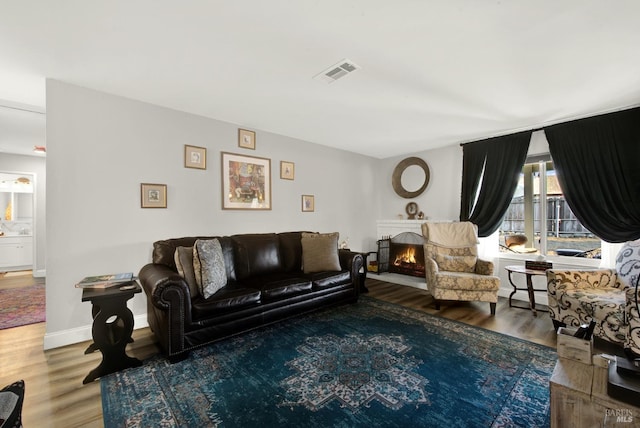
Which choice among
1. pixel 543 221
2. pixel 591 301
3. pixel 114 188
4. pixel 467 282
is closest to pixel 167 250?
pixel 114 188

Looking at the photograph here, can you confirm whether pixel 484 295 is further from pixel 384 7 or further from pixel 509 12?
pixel 384 7

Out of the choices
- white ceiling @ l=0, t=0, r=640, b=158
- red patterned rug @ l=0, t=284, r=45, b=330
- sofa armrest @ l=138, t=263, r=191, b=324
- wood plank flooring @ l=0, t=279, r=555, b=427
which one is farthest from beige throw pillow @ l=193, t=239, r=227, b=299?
red patterned rug @ l=0, t=284, r=45, b=330

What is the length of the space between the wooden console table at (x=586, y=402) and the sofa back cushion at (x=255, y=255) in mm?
2779

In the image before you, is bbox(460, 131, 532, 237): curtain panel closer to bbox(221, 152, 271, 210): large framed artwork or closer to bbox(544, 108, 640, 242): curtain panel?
bbox(544, 108, 640, 242): curtain panel

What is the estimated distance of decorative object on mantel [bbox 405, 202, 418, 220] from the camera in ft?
16.8

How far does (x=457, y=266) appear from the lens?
12.4 feet

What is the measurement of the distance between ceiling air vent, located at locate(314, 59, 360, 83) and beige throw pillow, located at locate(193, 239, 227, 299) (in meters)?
1.96

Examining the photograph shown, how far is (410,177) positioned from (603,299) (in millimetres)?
3307

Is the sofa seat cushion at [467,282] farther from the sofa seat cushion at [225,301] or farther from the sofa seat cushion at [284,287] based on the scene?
the sofa seat cushion at [225,301]

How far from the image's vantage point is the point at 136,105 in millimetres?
2977

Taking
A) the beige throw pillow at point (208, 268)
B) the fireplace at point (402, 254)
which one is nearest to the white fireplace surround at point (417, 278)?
the fireplace at point (402, 254)

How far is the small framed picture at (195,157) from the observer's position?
3.30 m

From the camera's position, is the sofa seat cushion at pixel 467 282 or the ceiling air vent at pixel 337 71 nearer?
the ceiling air vent at pixel 337 71

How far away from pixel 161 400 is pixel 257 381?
62 centimetres
